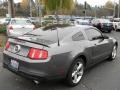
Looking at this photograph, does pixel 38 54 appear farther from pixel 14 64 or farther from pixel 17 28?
pixel 17 28

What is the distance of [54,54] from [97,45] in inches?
78.4

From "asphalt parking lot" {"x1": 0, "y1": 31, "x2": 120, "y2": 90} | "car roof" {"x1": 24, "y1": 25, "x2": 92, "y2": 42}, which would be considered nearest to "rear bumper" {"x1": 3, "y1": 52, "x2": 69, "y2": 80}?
"asphalt parking lot" {"x1": 0, "y1": 31, "x2": 120, "y2": 90}

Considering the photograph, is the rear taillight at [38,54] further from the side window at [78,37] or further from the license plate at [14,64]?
the side window at [78,37]

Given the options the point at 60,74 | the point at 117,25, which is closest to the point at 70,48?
the point at 60,74

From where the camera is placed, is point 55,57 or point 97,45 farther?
point 97,45

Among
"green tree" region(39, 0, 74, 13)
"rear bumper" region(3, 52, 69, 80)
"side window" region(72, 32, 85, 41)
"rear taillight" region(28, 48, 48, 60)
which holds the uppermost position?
"green tree" region(39, 0, 74, 13)

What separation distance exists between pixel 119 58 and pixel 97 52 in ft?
7.67

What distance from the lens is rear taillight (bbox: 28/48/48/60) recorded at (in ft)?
14.5

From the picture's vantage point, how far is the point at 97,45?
19.9 feet

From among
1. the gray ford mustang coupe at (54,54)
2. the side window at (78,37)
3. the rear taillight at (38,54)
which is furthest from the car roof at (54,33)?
the rear taillight at (38,54)

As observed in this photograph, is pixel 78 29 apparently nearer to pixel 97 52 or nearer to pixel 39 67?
pixel 97 52

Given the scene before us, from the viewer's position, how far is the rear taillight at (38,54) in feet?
14.5

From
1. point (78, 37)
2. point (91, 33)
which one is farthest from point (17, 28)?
point (78, 37)

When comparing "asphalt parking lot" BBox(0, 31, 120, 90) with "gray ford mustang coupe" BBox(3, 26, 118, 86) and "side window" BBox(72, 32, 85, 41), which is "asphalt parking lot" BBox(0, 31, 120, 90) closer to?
Answer: "gray ford mustang coupe" BBox(3, 26, 118, 86)
